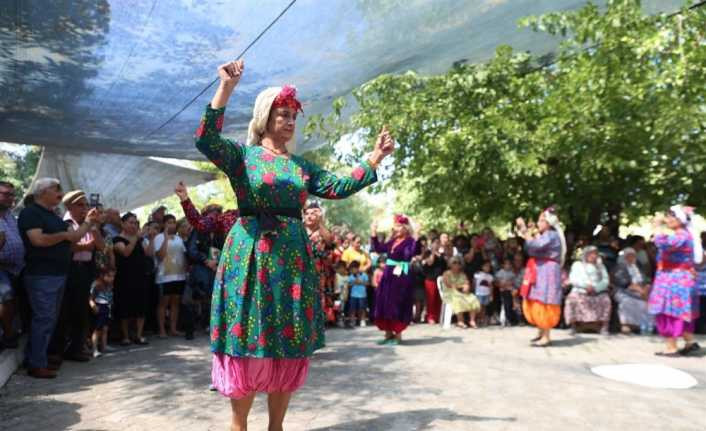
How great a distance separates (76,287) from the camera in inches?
222

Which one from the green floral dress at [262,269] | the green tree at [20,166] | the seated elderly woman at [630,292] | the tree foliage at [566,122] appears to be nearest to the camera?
the green floral dress at [262,269]

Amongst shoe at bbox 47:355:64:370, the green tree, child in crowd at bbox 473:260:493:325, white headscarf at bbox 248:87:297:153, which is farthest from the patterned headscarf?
the green tree

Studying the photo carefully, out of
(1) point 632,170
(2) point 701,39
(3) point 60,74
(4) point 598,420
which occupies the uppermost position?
(2) point 701,39

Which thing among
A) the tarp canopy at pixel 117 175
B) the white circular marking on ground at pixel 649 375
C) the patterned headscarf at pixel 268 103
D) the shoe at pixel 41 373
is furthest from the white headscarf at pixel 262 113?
the tarp canopy at pixel 117 175

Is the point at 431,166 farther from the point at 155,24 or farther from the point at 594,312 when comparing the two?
the point at 155,24

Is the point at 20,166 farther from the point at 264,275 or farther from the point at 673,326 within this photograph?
the point at 264,275

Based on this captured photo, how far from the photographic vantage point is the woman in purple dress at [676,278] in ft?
22.6

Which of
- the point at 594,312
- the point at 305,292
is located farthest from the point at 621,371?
the point at 305,292

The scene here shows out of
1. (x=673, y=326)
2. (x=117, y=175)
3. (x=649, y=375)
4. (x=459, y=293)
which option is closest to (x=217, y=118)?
(x=649, y=375)

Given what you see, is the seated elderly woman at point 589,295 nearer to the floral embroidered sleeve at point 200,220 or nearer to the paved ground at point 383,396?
the paved ground at point 383,396

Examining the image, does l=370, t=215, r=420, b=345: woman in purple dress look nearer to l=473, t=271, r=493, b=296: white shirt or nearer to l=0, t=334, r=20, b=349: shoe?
l=473, t=271, r=493, b=296: white shirt

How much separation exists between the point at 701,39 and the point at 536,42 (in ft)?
7.17

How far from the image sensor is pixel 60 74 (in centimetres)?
701

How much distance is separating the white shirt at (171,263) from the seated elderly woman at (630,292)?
6.77 m
